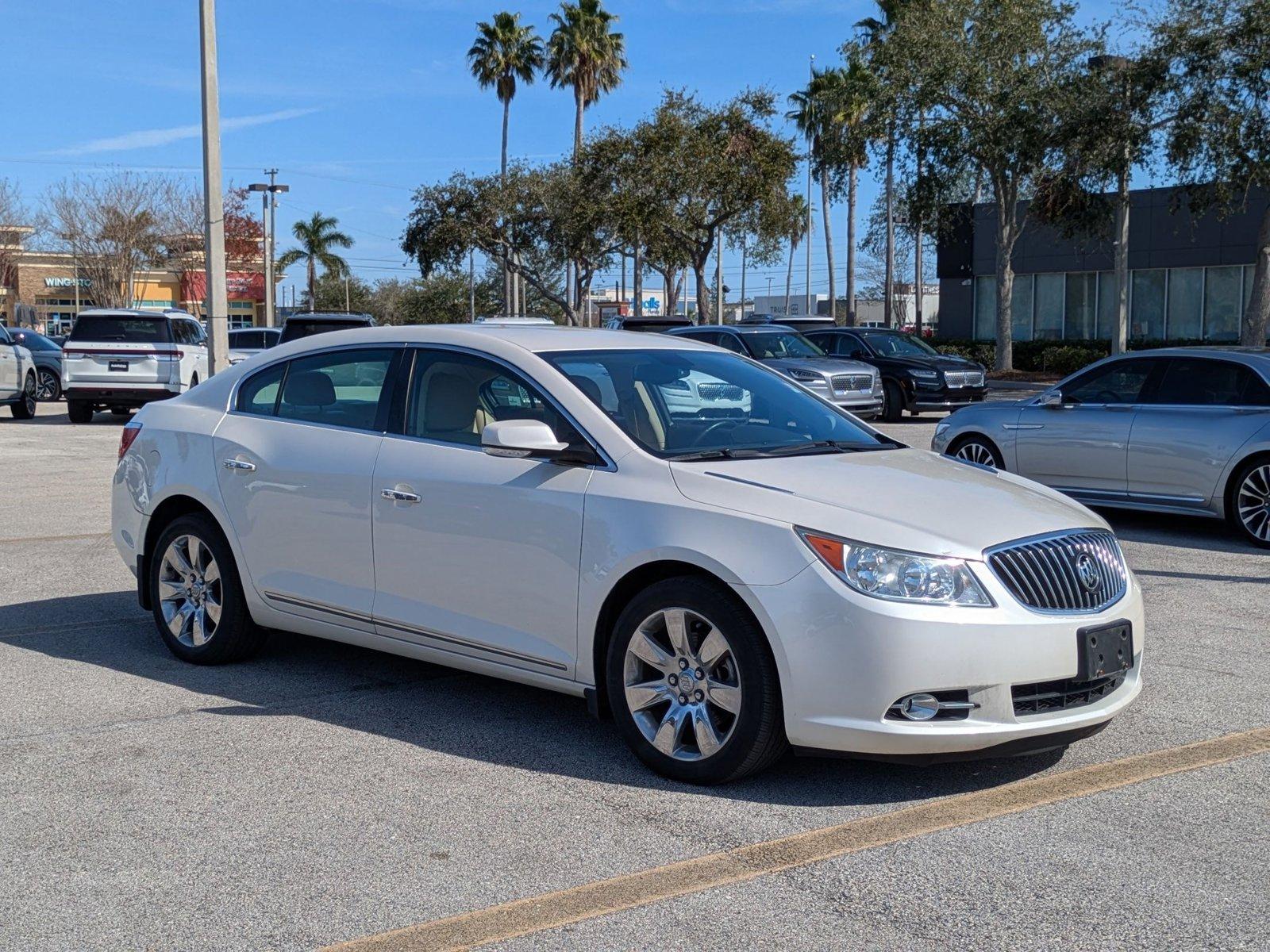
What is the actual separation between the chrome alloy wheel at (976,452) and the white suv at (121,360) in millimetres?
14278

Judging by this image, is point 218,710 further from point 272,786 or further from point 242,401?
point 242,401

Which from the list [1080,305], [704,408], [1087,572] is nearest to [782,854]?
[1087,572]

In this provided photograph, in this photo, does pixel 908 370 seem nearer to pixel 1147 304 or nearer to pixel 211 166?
pixel 211 166

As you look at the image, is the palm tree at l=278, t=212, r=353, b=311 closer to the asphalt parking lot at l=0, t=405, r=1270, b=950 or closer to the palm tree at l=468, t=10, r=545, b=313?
the palm tree at l=468, t=10, r=545, b=313

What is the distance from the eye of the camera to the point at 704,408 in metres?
6.00

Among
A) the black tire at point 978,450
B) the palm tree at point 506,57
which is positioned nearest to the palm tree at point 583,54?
the palm tree at point 506,57

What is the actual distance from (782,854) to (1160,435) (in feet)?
26.5

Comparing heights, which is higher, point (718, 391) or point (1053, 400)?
point (718, 391)

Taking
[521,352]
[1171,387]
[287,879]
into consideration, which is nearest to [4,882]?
[287,879]

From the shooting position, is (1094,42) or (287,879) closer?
(287,879)

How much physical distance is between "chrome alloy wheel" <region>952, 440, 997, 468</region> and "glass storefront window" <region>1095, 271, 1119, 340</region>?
3278cm

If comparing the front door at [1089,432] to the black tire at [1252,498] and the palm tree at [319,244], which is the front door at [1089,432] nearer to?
the black tire at [1252,498]

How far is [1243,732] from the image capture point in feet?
19.1

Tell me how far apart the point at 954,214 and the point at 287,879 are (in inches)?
1590
